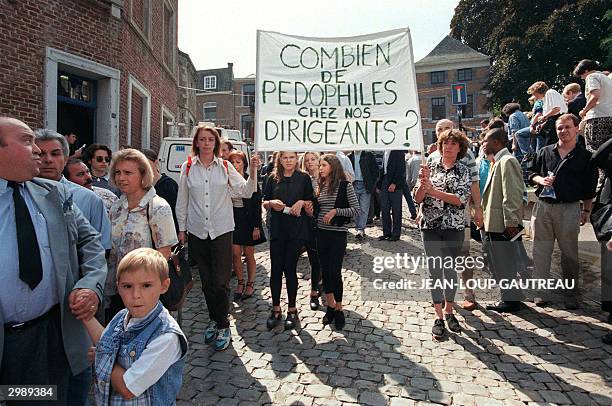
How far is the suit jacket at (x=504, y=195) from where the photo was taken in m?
4.46

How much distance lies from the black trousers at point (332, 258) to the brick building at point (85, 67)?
6255 millimetres

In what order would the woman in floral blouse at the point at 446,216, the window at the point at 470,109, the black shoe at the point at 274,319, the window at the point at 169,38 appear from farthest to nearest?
the window at the point at 470,109 < the window at the point at 169,38 < the black shoe at the point at 274,319 < the woman in floral blouse at the point at 446,216

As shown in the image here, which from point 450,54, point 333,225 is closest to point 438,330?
point 333,225

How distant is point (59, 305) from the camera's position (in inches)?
77.9

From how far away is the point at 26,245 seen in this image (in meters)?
1.86

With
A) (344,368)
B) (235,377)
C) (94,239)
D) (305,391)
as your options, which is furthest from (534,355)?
(94,239)


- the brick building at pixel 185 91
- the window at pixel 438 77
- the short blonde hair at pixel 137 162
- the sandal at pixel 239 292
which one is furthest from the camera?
the window at pixel 438 77

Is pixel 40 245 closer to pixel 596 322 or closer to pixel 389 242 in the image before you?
pixel 596 322

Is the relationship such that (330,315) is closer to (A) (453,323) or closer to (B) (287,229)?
(B) (287,229)

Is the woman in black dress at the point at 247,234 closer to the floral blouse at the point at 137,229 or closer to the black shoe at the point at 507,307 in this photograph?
the floral blouse at the point at 137,229

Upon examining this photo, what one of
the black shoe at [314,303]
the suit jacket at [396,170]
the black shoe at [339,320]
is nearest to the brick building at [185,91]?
the suit jacket at [396,170]

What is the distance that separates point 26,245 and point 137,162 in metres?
1.22

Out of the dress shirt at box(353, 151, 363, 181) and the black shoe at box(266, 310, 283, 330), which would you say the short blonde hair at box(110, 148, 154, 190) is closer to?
the black shoe at box(266, 310, 283, 330)

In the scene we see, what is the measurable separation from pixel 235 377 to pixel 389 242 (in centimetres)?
518
